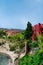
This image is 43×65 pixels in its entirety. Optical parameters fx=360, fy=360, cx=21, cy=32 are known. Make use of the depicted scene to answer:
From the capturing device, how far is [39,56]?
3089 cm

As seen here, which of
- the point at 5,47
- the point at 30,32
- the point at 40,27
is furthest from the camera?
the point at 5,47

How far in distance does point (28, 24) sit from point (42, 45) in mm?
27326

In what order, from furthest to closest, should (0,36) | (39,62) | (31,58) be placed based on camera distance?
(0,36) < (31,58) < (39,62)

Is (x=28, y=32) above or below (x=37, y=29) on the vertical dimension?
below

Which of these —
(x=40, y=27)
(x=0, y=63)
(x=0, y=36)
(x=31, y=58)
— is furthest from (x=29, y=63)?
(x=0, y=36)

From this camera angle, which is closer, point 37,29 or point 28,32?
point 37,29

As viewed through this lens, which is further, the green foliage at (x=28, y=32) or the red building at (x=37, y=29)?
the green foliage at (x=28, y=32)

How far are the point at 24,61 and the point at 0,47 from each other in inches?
1607

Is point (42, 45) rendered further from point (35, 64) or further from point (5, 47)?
point (5, 47)

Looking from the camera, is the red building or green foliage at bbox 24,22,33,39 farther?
green foliage at bbox 24,22,33,39

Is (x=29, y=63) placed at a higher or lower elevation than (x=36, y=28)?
lower

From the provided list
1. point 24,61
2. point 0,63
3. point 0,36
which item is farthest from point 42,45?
point 0,36

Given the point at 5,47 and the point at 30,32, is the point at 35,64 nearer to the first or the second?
the point at 30,32

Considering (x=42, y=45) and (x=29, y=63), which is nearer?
(x=29, y=63)
